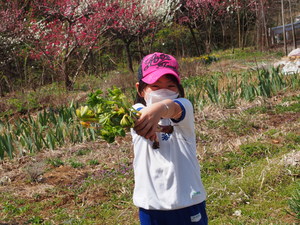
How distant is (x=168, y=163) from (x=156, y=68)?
0.38 metres

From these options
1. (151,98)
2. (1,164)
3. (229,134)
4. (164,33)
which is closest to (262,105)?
(229,134)

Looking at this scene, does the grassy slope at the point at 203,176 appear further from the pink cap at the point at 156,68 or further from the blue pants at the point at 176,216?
the pink cap at the point at 156,68

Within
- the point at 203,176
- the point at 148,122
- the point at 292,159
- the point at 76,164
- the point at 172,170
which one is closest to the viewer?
the point at 148,122

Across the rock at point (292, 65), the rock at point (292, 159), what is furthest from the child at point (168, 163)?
the rock at point (292, 65)

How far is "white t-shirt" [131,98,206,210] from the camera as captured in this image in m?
1.58

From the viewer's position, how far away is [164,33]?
1767 centimetres

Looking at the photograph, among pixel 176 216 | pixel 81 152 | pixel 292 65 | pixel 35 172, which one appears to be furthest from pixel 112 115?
pixel 292 65

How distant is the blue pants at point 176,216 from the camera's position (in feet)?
5.30

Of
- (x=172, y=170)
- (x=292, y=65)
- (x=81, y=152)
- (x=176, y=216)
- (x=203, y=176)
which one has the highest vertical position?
(x=172, y=170)

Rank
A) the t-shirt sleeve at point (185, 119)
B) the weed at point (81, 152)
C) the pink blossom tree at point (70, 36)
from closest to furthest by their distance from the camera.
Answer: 1. the t-shirt sleeve at point (185, 119)
2. the weed at point (81, 152)
3. the pink blossom tree at point (70, 36)

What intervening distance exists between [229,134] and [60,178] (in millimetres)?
2088

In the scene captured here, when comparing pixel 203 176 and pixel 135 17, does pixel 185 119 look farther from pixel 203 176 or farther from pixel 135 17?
pixel 135 17

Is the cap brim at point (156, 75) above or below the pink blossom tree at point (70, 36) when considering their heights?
below

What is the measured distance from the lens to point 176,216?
1.61 metres
